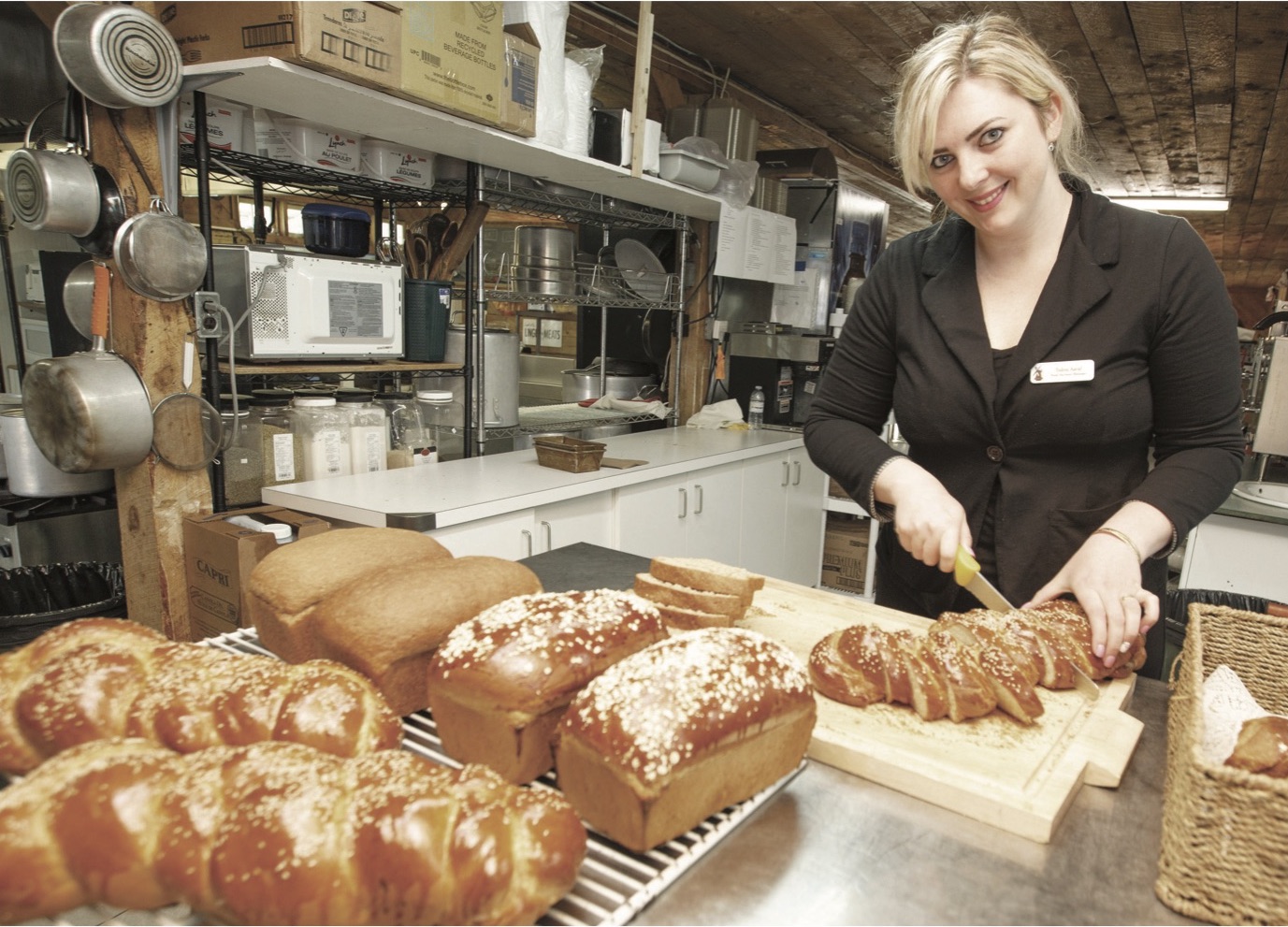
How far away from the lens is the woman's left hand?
41.9 inches

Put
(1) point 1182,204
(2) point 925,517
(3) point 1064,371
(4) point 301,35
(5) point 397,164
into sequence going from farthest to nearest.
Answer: (1) point 1182,204
(5) point 397,164
(4) point 301,35
(3) point 1064,371
(2) point 925,517

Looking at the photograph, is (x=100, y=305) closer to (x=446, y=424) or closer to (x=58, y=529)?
(x=58, y=529)

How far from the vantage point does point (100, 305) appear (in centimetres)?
192

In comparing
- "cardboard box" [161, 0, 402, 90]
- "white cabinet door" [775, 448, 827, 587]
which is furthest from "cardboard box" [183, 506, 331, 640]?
"white cabinet door" [775, 448, 827, 587]

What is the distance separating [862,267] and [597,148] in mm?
2287

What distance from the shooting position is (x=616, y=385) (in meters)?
4.27

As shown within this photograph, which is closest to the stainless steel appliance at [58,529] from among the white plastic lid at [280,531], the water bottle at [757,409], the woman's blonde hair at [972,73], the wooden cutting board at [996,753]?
the white plastic lid at [280,531]

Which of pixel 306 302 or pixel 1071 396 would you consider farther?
pixel 306 302

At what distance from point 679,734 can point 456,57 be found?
2.07 m

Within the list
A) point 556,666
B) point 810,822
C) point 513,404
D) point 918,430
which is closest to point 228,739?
point 556,666

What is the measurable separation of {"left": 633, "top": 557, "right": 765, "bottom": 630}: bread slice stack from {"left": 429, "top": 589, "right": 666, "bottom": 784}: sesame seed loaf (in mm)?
297

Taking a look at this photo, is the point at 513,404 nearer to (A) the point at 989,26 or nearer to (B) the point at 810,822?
(A) the point at 989,26

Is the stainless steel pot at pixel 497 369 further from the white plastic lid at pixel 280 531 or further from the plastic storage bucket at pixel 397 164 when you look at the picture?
the white plastic lid at pixel 280 531

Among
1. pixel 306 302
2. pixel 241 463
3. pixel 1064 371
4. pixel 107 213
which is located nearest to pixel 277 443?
pixel 241 463
